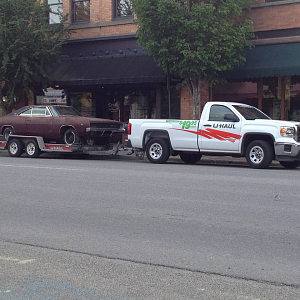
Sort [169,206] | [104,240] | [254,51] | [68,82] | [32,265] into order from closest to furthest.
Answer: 1. [32,265]
2. [104,240]
3. [169,206]
4. [254,51]
5. [68,82]

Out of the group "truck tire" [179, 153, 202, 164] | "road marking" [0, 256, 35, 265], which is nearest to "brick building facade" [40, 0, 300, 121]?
"truck tire" [179, 153, 202, 164]

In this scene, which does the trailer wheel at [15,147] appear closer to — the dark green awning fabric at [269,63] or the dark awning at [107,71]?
the dark awning at [107,71]

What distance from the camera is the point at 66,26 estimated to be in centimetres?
2323

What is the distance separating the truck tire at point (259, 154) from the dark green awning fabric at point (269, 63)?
16.6 feet

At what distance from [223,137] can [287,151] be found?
6.33 feet

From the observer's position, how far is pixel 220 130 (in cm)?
1470

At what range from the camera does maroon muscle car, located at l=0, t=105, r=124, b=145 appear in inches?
670

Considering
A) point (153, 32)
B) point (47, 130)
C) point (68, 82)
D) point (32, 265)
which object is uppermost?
point (153, 32)

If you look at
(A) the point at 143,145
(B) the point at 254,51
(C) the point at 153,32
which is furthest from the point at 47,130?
(B) the point at 254,51

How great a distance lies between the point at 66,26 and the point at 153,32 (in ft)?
23.3

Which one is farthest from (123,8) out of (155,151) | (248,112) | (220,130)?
(220,130)

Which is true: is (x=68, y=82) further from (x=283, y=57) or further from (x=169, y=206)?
(x=169, y=206)

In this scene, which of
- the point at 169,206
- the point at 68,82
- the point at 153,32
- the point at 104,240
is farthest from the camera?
the point at 68,82

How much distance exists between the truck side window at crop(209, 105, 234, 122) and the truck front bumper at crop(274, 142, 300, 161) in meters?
1.82
